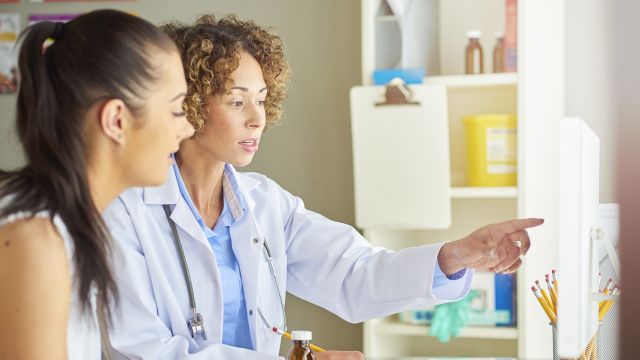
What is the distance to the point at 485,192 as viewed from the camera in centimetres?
273

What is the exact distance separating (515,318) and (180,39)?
1.53m

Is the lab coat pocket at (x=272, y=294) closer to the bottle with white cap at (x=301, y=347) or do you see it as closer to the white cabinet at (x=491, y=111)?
the bottle with white cap at (x=301, y=347)

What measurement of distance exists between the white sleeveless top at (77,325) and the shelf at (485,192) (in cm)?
168

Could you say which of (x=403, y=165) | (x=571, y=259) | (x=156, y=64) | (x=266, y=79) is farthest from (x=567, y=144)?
(x=403, y=165)

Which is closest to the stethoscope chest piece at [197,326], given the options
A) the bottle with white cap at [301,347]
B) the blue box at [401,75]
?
Answer: the bottle with white cap at [301,347]

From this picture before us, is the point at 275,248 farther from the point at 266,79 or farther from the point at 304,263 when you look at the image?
the point at 266,79

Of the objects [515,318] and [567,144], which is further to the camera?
[515,318]

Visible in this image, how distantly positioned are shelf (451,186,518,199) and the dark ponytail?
5.64ft

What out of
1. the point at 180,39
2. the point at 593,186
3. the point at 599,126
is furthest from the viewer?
the point at 599,126

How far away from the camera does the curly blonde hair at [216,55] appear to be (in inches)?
72.5

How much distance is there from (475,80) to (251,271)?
1.25 metres

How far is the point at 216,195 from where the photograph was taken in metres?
1.90

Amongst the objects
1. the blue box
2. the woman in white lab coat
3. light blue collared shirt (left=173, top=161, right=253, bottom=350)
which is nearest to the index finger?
the woman in white lab coat

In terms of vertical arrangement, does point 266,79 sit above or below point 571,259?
above
